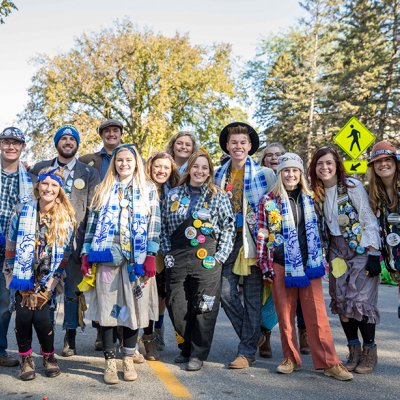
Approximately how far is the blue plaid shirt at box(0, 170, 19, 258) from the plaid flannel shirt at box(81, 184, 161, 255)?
2.88ft

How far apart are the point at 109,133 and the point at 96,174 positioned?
0.78m

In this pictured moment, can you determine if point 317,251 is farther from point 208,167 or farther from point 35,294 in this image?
point 35,294

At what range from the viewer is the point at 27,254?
4.44 meters

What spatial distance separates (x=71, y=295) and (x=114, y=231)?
4.09 ft

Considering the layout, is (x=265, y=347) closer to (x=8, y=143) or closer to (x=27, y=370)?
(x=27, y=370)

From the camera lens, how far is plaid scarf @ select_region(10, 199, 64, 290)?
4.40 metres

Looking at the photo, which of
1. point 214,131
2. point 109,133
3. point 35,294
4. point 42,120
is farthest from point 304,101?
point 35,294

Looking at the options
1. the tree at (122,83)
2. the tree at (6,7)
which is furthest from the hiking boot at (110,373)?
the tree at (122,83)

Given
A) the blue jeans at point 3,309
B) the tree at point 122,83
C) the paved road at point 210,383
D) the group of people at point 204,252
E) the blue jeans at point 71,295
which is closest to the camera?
the paved road at point 210,383

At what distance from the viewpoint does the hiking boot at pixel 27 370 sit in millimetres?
→ 4379

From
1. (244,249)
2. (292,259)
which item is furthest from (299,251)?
(244,249)

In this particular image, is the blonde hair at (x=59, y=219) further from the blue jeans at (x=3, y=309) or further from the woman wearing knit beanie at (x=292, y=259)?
the woman wearing knit beanie at (x=292, y=259)

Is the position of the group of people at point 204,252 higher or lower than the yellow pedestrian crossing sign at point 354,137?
lower

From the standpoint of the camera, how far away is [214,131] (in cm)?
3159
